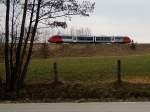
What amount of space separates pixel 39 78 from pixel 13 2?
581cm

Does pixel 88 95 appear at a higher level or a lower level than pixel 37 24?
lower

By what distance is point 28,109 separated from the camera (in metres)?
15.1

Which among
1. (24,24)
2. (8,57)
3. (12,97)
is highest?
(24,24)

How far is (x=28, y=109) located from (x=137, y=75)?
13.9 meters

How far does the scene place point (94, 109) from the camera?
47.9ft

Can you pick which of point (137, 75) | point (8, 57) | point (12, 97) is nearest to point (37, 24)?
point (8, 57)

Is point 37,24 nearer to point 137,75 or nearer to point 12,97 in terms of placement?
point 12,97

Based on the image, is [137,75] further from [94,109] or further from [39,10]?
[94,109]

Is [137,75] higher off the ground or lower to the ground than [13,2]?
lower

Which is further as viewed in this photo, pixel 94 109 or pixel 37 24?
pixel 37 24

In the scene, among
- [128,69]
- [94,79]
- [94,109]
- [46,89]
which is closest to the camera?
[94,109]

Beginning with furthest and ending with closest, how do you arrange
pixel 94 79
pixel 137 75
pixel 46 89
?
pixel 137 75
pixel 94 79
pixel 46 89

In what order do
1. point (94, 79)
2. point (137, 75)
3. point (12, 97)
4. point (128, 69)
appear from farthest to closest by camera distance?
point (128, 69) < point (137, 75) < point (94, 79) < point (12, 97)

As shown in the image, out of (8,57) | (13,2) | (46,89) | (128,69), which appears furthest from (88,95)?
(128,69)
